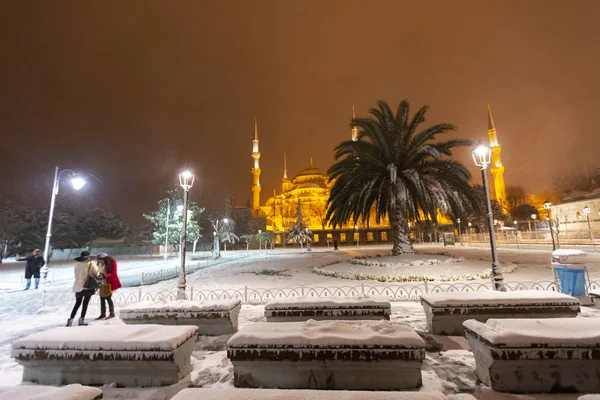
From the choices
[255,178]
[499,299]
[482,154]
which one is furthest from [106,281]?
[255,178]

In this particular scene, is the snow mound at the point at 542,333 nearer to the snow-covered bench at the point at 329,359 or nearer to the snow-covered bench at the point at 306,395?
the snow-covered bench at the point at 329,359

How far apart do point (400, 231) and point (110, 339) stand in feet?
48.7

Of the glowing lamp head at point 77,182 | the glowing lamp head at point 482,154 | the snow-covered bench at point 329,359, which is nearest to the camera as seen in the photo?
the snow-covered bench at point 329,359

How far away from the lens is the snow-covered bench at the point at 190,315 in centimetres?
582

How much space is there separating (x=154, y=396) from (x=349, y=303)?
364 centimetres

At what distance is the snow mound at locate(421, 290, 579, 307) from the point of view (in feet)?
17.4

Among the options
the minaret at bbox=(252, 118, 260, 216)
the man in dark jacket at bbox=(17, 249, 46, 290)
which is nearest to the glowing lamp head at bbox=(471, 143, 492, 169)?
the man in dark jacket at bbox=(17, 249, 46, 290)

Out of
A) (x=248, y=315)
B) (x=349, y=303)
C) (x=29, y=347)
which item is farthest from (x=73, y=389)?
(x=248, y=315)

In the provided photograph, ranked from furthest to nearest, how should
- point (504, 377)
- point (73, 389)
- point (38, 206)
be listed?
point (38, 206) → point (504, 377) → point (73, 389)

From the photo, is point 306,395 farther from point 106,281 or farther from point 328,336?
point 106,281

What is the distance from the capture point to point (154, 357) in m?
3.75

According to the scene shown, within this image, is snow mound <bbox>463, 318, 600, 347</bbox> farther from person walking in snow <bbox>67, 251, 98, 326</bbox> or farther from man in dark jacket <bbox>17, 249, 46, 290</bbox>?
man in dark jacket <bbox>17, 249, 46, 290</bbox>

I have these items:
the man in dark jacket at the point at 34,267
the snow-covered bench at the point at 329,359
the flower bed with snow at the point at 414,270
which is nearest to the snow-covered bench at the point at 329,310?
the snow-covered bench at the point at 329,359

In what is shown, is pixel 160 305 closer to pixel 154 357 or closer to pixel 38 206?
pixel 154 357
